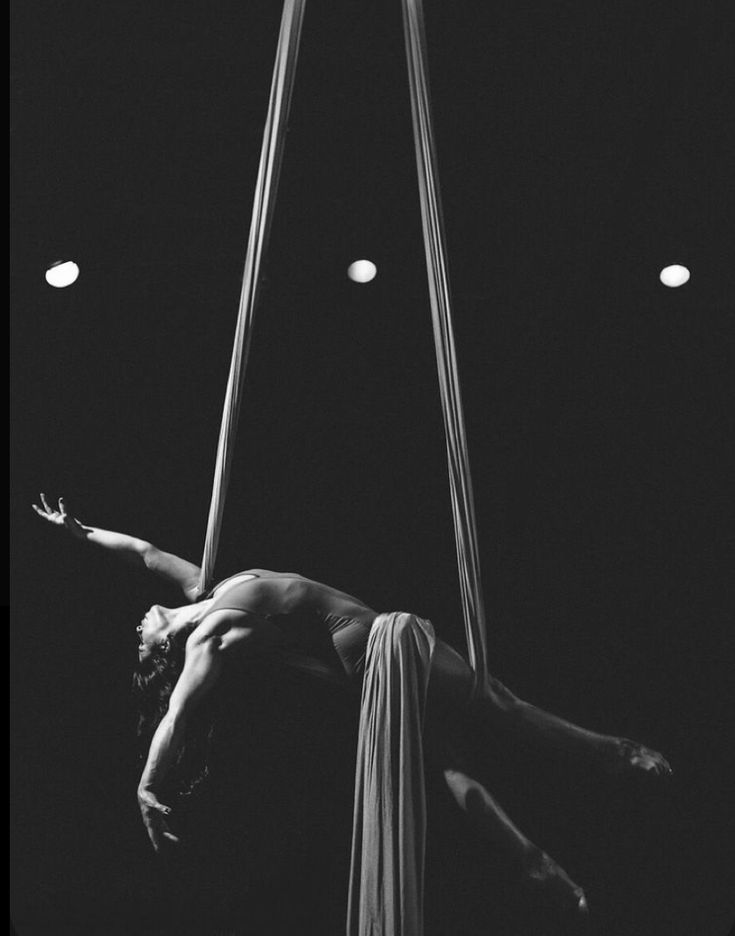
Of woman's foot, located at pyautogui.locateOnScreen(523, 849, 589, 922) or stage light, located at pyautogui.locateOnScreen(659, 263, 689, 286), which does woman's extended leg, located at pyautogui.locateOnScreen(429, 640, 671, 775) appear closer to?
woman's foot, located at pyautogui.locateOnScreen(523, 849, 589, 922)

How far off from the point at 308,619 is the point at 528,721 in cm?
47

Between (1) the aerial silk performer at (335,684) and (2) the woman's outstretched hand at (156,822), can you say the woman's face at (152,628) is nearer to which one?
(1) the aerial silk performer at (335,684)

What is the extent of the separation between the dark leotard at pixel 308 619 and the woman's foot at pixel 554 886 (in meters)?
0.49

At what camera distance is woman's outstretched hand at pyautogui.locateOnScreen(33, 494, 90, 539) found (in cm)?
228

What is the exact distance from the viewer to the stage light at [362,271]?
2.24m

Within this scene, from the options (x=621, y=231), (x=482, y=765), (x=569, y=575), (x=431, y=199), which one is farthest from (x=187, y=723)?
(x=621, y=231)

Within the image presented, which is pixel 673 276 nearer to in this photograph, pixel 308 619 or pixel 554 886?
pixel 308 619

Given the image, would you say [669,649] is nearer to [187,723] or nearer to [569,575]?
[569,575]

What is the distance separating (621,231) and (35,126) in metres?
1.25

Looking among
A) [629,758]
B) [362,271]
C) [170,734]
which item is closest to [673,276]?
[362,271]

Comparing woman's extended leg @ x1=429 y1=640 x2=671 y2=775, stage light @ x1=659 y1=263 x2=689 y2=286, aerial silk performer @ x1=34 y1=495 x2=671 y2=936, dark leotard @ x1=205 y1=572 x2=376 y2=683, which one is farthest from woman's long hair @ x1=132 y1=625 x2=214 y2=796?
stage light @ x1=659 y1=263 x2=689 y2=286

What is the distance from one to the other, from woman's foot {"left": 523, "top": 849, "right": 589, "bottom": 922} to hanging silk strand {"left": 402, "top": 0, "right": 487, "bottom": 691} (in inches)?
13.8

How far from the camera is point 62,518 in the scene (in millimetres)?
2293

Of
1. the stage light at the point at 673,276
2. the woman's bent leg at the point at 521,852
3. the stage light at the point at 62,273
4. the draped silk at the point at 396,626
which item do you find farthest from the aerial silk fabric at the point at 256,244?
the stage light at the point at 673,276
